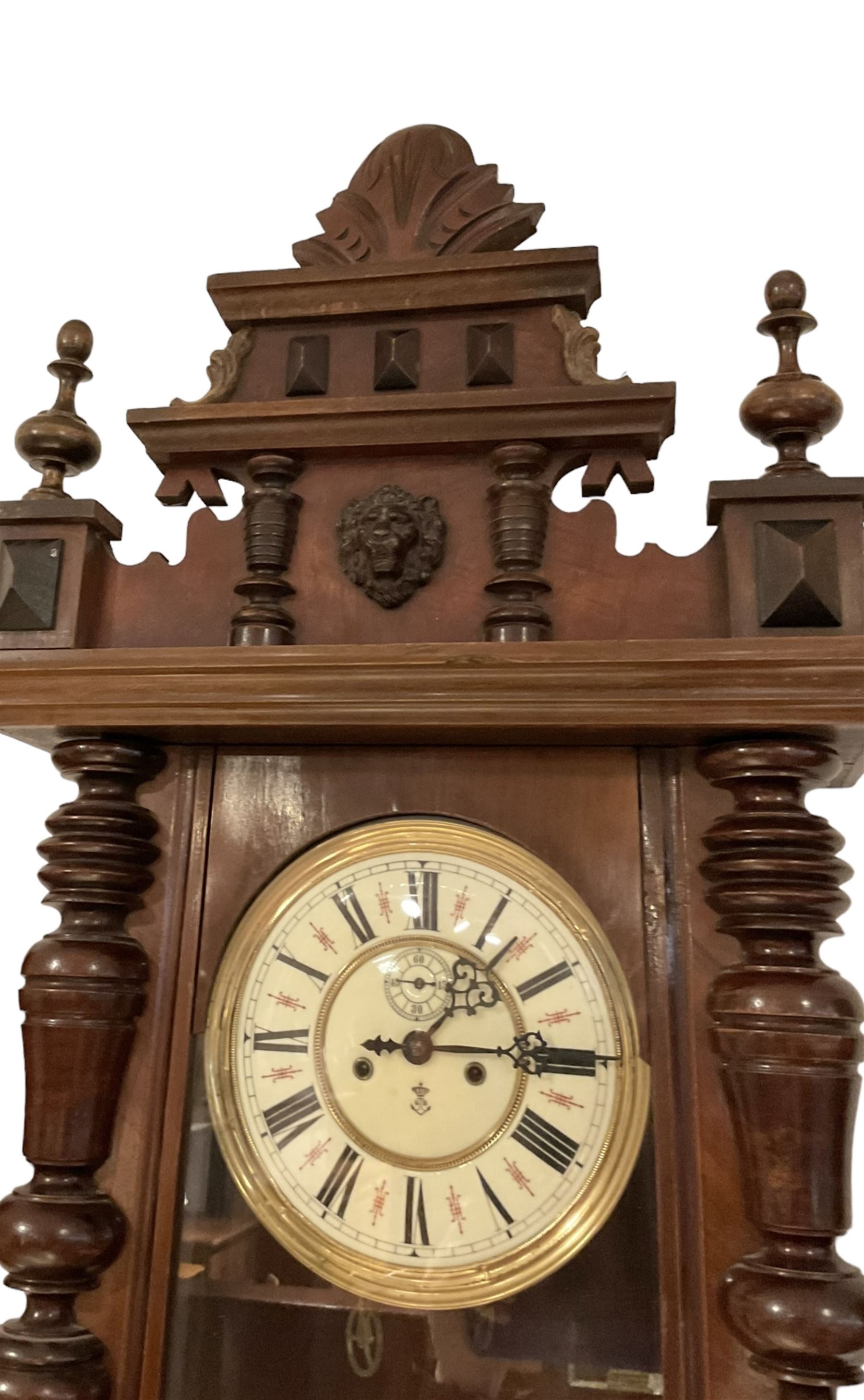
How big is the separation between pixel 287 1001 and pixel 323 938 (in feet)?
0.20

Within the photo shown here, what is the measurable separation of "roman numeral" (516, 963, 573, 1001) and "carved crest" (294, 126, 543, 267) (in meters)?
0.67

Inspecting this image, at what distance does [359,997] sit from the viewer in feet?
2.81

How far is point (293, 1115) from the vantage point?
0.85 metres

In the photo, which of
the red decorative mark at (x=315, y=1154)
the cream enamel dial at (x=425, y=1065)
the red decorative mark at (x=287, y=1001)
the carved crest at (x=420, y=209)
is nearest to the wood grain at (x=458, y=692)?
the cream enamel dial at (x=425, y=1065)

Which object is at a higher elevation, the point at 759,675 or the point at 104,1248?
the point at 759,675

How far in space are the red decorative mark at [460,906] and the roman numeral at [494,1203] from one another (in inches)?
7.7

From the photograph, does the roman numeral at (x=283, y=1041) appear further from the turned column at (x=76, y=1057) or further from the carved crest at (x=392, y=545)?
the carved crest at (x=392, y=545)

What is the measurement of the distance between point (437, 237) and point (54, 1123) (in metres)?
0.87

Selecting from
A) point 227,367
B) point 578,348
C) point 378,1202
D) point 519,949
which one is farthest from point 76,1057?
point 578,348

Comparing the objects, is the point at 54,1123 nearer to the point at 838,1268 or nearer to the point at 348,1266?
the point at 348,1266

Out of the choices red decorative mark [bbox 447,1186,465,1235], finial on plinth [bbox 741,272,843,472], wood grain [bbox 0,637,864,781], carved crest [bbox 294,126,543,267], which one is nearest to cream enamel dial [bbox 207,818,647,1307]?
red decorative mark [bbox 447,1186,465,1235]

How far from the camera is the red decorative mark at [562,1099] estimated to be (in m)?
0.81

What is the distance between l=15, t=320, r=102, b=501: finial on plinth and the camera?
3.19ft

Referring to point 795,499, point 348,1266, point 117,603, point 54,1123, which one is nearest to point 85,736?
point 117,603
